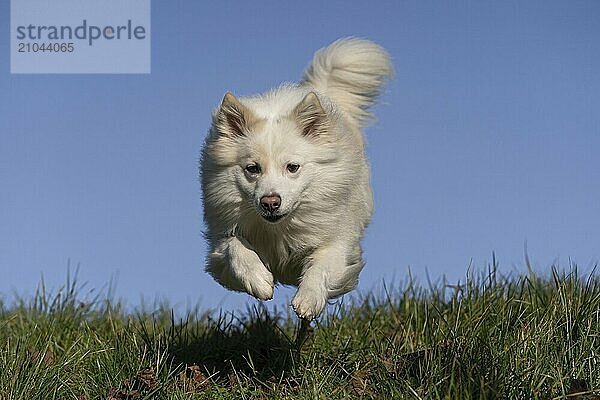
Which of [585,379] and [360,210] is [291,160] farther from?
[585,379]

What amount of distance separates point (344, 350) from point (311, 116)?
5.73ft

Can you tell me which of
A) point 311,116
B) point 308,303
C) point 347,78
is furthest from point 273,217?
point 347,78

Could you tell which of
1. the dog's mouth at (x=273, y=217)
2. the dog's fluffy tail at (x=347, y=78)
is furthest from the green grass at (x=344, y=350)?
the dog's fluffy tail at (x=347, y=78)

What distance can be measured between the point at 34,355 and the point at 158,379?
2.92ft

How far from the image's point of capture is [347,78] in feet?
24.1

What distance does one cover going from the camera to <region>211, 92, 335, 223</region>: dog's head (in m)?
5.75

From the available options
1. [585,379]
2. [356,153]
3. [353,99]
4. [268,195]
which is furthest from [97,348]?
[585,379]

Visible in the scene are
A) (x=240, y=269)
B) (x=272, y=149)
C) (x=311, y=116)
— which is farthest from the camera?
(x=311, y=116)

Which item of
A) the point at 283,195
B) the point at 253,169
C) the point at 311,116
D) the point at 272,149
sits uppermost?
the point at 311,116

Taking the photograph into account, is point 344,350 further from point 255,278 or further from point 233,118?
point 233,118

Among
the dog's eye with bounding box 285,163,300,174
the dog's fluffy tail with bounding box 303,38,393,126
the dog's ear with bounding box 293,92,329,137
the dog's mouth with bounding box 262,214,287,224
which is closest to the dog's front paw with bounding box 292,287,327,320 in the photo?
the dog's mouth with bounding box 262,214,287,224

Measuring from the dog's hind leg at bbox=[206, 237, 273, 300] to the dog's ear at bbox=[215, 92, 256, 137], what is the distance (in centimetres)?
72

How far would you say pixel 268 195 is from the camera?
560 centimetres

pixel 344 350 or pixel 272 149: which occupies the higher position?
pixel 272 149
